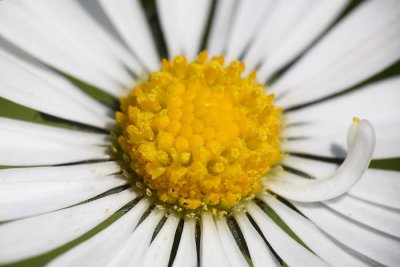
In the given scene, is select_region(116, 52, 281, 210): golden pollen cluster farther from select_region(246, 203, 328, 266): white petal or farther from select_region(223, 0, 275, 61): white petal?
select_region(223, 0, 275, 61): white petal

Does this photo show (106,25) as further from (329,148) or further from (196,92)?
(329,148)

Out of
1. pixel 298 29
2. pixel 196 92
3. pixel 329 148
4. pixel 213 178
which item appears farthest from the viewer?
pixel 298 29

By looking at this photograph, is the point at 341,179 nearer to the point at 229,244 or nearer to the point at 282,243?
the point at 282,243

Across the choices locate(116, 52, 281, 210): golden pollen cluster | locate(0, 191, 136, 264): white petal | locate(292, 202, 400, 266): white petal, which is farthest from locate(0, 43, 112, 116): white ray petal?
locate(292, 202, 400, 266): white petal

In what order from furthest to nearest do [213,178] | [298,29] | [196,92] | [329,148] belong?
[298,29] → [329,148] → [196,92] → [213,178]

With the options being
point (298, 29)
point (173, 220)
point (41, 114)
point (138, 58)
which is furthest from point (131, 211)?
point (298, 29)

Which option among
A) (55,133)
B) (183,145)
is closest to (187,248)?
(183,145)
